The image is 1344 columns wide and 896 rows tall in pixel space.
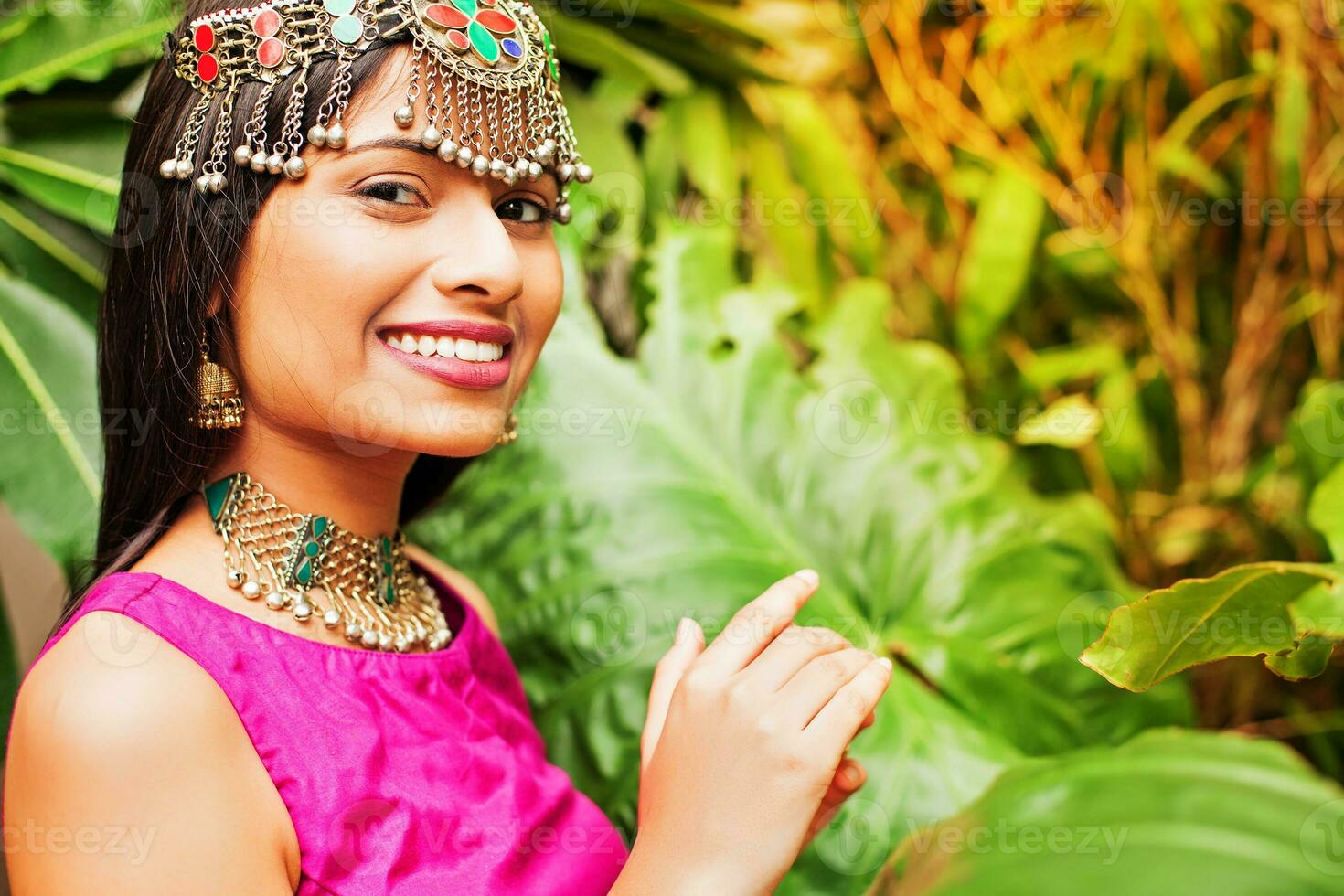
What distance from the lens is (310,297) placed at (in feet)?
2.56

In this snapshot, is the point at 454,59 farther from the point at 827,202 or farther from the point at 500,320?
the point at 827,202

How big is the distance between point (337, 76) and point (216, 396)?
265 mm

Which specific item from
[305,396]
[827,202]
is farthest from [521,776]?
[827,202]

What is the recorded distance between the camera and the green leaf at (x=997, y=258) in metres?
1.77

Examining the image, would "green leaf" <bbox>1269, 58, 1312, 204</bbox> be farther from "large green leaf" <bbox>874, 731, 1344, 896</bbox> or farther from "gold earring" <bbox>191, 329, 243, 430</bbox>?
"gold earring" <bbox>191, 329, 243, 430</bbox>

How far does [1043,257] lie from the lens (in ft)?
6.41

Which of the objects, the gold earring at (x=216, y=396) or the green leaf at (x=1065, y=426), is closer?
the gold earring at (x=216, y=396)

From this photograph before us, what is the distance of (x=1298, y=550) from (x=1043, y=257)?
2.19 feet

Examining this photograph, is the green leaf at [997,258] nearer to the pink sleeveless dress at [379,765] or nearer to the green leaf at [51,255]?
the pink sleeveless dress at [379,765]

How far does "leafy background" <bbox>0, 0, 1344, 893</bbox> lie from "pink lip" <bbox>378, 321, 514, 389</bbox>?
1.08ft

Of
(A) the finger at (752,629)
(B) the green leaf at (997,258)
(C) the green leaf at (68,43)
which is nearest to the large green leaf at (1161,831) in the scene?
(A) the finger at (752,629)

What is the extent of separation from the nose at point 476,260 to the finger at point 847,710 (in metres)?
0.39

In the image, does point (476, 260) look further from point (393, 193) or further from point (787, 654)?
point (787, 654)

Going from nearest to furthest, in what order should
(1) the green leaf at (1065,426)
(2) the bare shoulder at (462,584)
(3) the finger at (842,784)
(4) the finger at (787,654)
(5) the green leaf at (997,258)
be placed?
(4) the finger at (787,654)
(3) the finger at (842,784)
(2) the bare shoulder at (462,584)
(1) the green leaf at (1065,426)
(5) the green leaf at (997,258)
